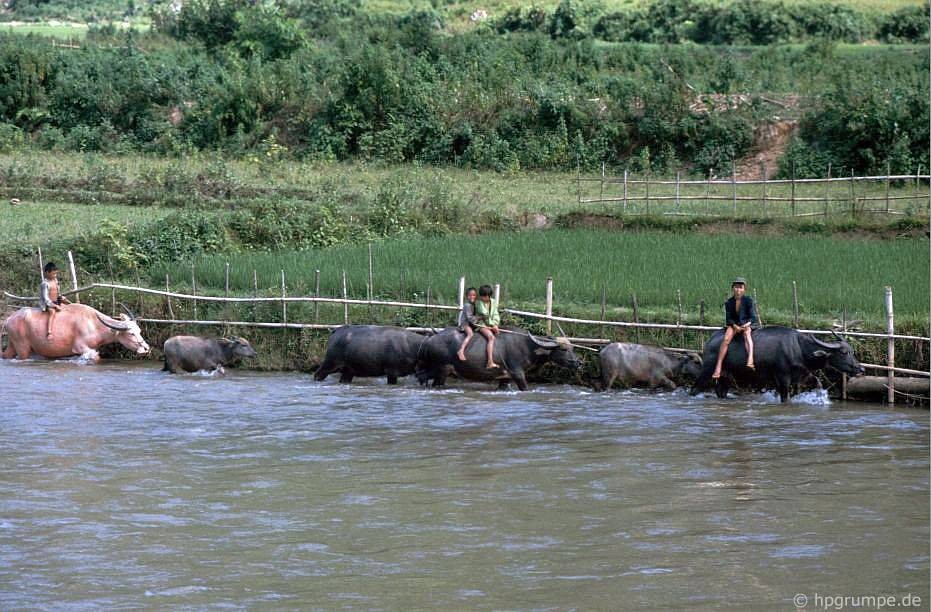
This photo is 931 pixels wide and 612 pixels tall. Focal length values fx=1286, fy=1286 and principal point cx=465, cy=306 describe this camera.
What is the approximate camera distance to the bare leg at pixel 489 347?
13.8m

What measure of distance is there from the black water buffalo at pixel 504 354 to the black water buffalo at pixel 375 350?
Result: 1.05 feet

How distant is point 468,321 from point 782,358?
3320 mm

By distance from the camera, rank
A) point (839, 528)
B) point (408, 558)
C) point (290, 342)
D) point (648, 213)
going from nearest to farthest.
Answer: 1. point (408, 558)
2. point (839, 528)
3. point (290, 342)
4. point (648, 213)

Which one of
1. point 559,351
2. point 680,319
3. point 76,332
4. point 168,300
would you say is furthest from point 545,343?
point 76,332

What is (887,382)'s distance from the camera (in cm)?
1302

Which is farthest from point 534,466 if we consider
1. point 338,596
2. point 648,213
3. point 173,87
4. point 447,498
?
point 173,87

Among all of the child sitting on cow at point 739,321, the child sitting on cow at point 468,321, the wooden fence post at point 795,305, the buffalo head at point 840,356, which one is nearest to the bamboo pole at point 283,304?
the child sitting on cow at point 468,321

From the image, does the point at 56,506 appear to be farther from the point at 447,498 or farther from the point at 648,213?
the point at 648,213

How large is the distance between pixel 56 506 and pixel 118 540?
1.07 metres

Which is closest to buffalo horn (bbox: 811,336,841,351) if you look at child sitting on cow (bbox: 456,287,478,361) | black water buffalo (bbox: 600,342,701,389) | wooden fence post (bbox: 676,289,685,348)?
black water buffalo (bbox: 600,342,701,389)

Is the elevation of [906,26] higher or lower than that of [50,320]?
higher

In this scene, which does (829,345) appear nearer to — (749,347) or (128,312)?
(749,347)

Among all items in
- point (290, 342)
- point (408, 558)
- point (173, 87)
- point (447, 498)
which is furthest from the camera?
point (173, 87)

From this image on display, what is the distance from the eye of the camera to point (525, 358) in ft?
46.1
